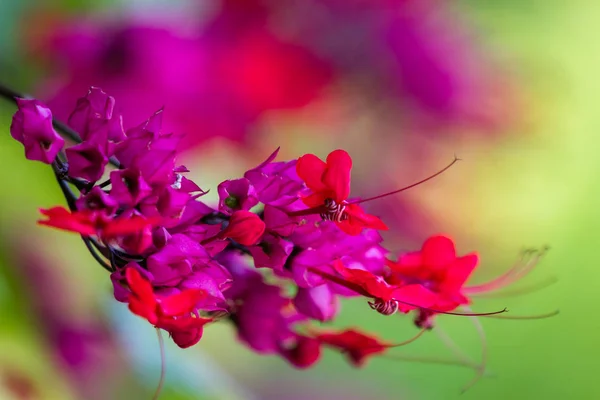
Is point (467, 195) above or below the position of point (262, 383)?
above

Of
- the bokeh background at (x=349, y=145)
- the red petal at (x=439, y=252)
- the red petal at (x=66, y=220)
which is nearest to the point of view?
the red petal at (x=66, y=220)

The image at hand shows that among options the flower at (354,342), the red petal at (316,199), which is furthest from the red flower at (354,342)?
the red petal at (316,199)

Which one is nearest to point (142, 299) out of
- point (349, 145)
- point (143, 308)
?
point (143, 308)

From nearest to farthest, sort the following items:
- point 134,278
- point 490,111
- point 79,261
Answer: point 134,278 < point 79,261 < point 490,111

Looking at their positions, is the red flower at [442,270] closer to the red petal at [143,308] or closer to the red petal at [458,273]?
the red petal at [458,273]

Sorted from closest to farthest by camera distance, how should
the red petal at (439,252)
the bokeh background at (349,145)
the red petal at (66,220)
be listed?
1. the red petal at (66,220)
2. the red petal at (439,252)
3. the bokeh background at (349,145)

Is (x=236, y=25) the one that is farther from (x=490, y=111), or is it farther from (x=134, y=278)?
(x=134, y=278)

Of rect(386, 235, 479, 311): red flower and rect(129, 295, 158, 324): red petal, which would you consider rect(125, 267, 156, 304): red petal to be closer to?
rect(129, 295, 158, 324): red petal

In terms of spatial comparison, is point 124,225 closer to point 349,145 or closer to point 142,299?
point 142,299

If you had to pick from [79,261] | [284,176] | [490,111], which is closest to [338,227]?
[284,176]
